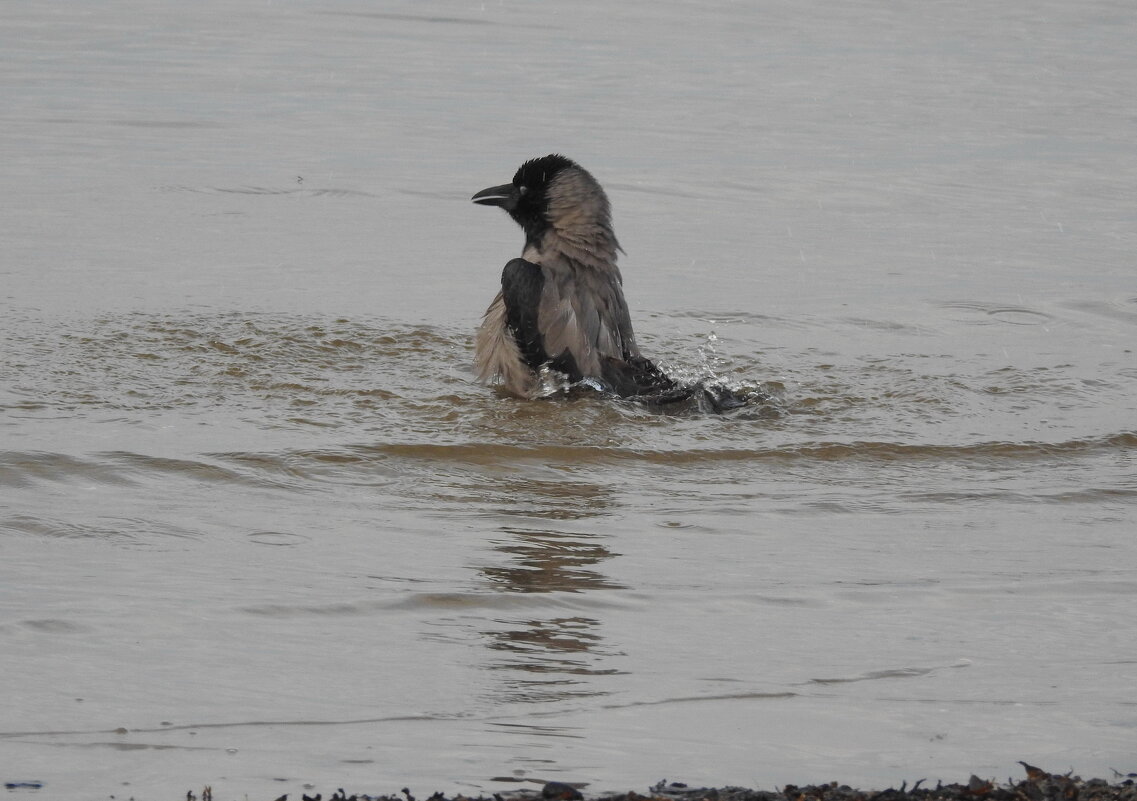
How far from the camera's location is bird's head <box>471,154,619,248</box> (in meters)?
9.40

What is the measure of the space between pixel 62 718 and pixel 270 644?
782 mm

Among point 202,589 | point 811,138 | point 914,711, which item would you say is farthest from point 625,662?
point 811,138

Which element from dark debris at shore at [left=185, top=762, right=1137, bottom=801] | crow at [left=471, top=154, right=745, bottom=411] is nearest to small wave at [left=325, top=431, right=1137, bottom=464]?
crow at [left=471, top=154, right=745, bottom=411]

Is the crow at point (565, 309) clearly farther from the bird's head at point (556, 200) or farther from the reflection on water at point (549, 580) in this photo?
the reflection on water at point (549, 580)

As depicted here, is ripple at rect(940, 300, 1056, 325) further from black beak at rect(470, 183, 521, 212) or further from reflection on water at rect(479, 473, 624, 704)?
reflection on water at rect(479, 473, 624, 704)

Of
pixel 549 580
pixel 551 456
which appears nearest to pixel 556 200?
pixel 551 456

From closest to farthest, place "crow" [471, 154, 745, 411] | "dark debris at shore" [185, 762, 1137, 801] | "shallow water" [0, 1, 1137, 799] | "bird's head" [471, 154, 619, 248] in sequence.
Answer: "dark debris at shore" [185, 762, 1137, 801] → "shallow water" [0, 1, 1137, 799] → "crow" [471, 154, 745, 411] → "bird's head" [471, 154, 619, 248]

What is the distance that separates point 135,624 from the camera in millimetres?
5086

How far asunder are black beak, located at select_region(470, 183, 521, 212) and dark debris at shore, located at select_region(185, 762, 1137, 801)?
19.8ft

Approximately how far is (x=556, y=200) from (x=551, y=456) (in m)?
2.13

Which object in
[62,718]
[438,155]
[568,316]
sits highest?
[438,155]

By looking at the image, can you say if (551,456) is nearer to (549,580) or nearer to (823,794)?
(549,580)

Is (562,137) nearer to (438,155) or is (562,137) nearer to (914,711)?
(438,155)

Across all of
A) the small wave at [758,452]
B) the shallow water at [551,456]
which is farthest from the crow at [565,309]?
the small wave at [758,452]
